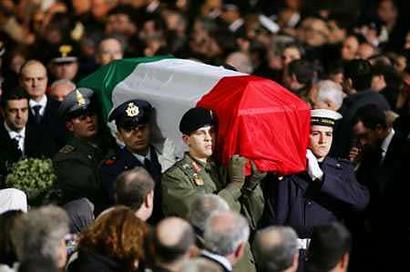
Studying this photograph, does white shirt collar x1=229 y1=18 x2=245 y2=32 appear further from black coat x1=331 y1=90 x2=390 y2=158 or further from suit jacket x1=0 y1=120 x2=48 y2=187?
suit jacket x1=0 y1=120 x2=48 y2=187

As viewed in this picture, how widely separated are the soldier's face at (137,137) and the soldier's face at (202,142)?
0.43m

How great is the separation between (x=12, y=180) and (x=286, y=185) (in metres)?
1.86

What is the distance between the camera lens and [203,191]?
26.8ft

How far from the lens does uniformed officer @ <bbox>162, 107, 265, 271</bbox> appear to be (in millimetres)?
8109

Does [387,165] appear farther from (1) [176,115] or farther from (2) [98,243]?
(2) [98,243]

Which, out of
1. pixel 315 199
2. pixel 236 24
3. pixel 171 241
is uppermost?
pixel 171 241

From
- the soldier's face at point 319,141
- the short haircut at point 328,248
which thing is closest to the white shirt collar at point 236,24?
the soldier's face at point 319,141

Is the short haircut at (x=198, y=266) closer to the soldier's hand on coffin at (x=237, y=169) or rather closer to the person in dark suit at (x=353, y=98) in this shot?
the soldier's hand on coffin at (x=237, y=169)

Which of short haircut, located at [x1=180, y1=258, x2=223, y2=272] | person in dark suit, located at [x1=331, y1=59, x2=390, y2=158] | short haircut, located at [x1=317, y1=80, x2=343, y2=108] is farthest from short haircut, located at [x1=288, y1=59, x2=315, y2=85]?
short haircut, located at [x1=180, y1=258, x2=223, y2=272]

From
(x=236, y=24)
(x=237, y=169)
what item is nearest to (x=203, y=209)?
(x=237, y=169)

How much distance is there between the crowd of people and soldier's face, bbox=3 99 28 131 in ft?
0.04

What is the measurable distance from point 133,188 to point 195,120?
3.48 feet

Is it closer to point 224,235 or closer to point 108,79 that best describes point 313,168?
point 108,79

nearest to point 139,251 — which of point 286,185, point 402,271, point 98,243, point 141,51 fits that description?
point 98,243
